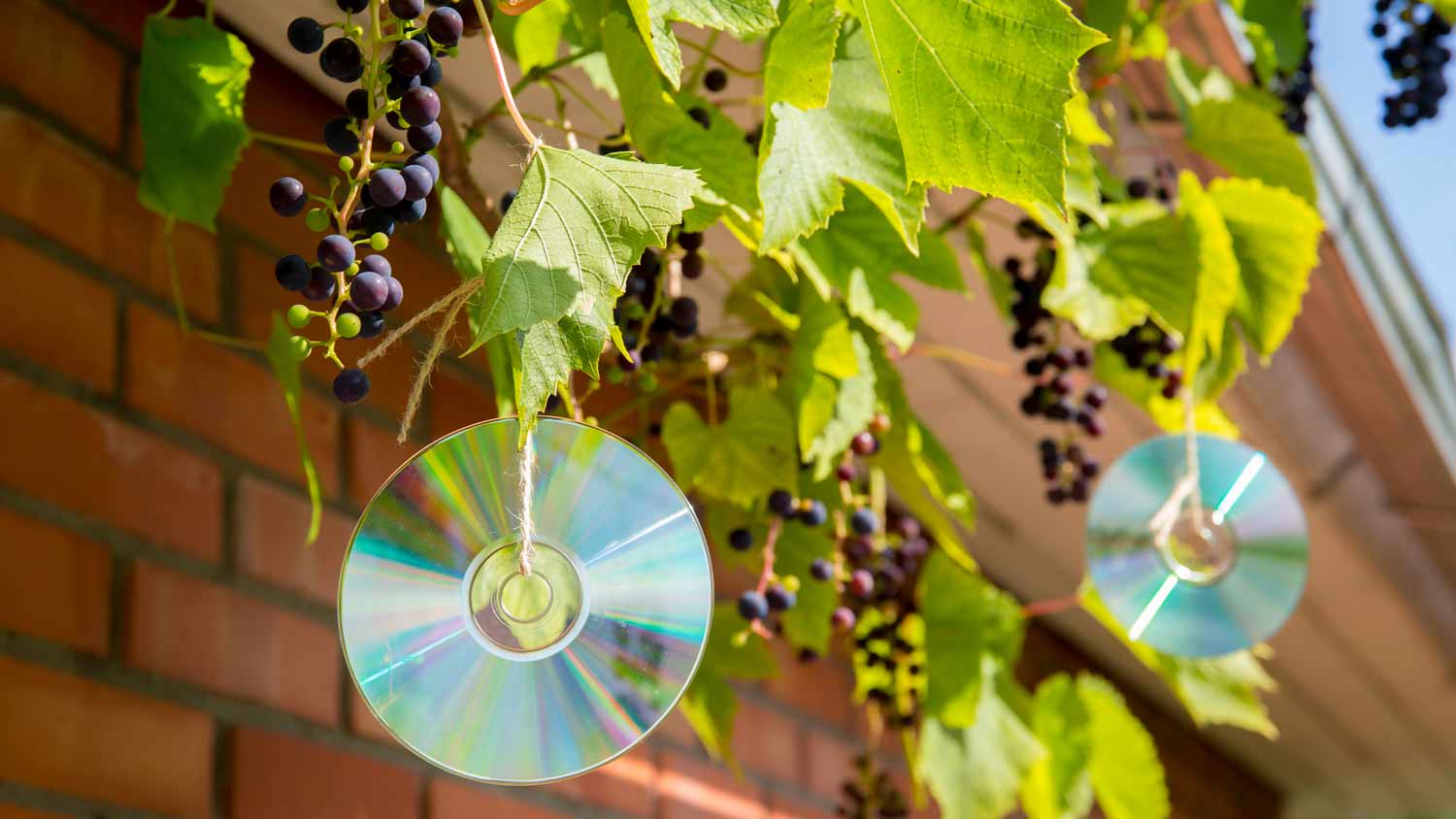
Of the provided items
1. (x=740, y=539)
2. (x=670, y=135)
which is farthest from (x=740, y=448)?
(x=670, y=135)

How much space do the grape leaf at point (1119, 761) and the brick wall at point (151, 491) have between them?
653 millimetres

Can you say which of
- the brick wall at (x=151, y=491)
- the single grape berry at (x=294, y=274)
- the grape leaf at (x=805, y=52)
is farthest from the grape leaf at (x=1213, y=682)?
the single grape berry at (x=294, y=274)

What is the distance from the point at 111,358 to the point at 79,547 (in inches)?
5.2

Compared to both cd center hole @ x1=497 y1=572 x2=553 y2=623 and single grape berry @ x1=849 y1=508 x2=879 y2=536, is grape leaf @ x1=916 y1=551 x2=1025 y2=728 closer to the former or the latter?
single grape berry @ x1=849 y1=508 x2=879 y2=536

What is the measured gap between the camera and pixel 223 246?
1143 mm

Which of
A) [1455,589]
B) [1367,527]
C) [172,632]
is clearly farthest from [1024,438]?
[172,632]

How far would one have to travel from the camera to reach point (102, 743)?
938 millimetres

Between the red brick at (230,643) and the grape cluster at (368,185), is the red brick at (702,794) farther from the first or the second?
the grape cluster at (368,185)

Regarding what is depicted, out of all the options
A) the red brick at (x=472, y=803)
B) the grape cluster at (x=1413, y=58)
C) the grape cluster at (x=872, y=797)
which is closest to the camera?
the red brick at (x=472, y=803)

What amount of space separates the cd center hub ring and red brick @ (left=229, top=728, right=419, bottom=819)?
0.47 m

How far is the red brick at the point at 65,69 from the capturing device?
39.6 inches

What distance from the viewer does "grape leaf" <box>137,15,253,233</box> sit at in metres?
0.87

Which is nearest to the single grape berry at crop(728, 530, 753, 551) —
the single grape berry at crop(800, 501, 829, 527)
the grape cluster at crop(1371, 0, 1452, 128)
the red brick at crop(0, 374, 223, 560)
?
the single grape berry at crop(800, 501, 829, 527)

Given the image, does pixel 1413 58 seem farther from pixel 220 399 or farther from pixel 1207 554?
pixel 220 399
